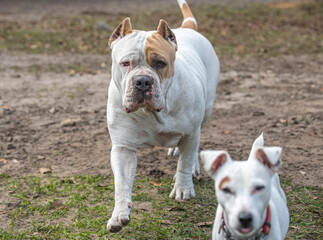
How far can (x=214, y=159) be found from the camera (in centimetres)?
303

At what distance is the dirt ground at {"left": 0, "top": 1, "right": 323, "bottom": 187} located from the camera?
589cm

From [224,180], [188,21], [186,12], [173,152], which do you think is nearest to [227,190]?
[224,180]

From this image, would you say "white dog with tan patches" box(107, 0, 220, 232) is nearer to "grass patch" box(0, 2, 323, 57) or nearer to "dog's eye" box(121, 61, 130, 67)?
"dog's eye" box(121, 61, 130, 67)

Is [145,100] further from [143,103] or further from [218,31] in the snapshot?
[218,31]

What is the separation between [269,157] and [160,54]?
1.54m

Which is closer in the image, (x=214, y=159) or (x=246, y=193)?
(x=246, y=193)

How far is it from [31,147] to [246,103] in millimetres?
3364

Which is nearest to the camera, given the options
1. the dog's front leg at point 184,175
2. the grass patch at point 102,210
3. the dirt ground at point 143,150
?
the grass patch at point 102,210

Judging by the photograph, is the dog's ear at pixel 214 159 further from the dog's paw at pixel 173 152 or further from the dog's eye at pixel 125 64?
the dog's paw at pixel 173 152

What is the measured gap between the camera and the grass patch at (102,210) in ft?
14.3

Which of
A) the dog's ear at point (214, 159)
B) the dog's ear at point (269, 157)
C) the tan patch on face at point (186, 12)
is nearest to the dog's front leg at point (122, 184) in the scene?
the dog's ear at point (214, 159)

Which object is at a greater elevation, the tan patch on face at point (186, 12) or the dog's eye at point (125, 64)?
the dog's eye at point (125, 64)

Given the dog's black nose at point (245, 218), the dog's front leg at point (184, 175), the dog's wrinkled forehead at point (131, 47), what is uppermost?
the dog's wrinkled forehead at point (131, 47)

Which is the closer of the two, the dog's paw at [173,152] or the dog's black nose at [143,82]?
the dog's black nose at [143,82]
